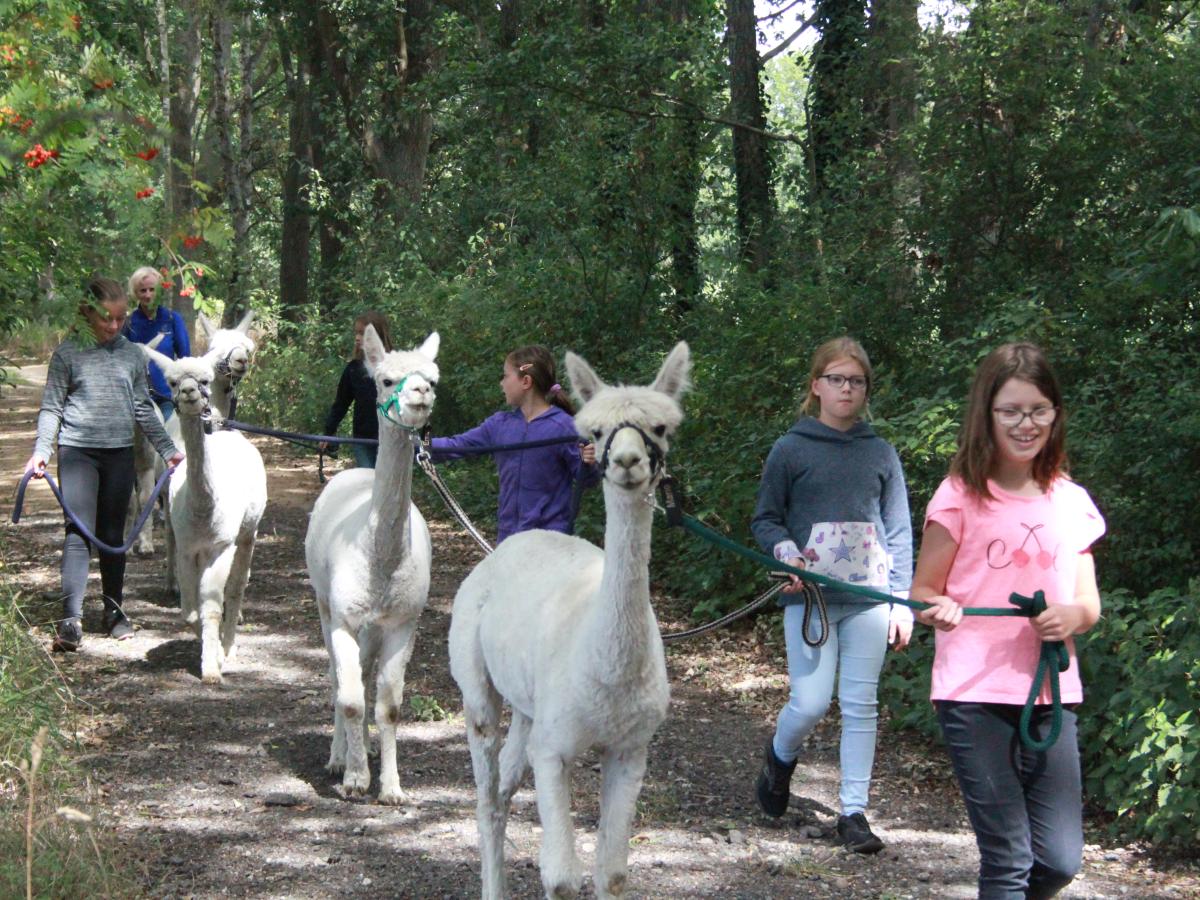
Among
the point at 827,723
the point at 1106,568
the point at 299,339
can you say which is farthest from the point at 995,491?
the point at 299,339

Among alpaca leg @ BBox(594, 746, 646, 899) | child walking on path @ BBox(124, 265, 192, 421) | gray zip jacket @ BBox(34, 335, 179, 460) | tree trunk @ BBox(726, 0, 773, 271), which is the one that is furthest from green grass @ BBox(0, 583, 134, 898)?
tree trunk @ BBox(726, 0, 773, 271)

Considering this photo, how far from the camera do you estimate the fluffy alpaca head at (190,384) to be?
725 cm

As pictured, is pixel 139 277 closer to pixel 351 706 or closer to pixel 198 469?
pixel 198 469

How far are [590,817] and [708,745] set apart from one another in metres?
1.36

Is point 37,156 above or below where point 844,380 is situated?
above

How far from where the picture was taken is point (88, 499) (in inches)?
320

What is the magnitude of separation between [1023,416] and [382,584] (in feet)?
10.5

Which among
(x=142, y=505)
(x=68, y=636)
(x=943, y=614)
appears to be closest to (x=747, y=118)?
(x=142, y=505)

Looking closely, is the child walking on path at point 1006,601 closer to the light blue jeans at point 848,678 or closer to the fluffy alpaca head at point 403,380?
the light blue jeans at point 848,678

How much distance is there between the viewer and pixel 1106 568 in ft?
22.0

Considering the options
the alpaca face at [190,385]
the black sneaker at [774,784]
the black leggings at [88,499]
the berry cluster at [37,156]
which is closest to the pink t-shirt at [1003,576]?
the black sneaker at [774,784]

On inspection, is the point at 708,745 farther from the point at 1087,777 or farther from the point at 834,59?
the point at 834,59

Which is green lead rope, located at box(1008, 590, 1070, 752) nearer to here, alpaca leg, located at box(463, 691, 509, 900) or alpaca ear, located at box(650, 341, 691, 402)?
alpaca ear, located at box(650, 341, 691, 402)

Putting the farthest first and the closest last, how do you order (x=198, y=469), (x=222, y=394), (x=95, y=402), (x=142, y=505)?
(x=142, y=505), (x=222, y=394), (x=95, y=402), (x=198, y=469)
